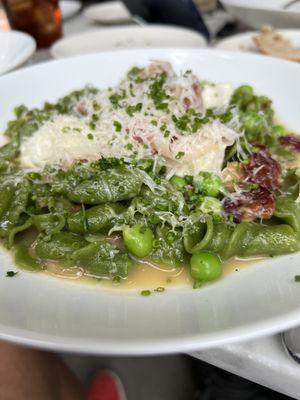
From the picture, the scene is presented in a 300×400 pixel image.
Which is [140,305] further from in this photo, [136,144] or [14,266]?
[136,144]

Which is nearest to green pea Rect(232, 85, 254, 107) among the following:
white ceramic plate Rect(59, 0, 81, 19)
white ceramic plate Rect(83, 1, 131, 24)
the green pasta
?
the green pasta

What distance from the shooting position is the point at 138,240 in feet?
6.14

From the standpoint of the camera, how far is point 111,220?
2.01 m

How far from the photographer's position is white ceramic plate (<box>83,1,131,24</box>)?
5535 millimetres

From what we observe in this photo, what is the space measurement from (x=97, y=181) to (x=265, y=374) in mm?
1101

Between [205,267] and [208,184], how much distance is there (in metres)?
0.49

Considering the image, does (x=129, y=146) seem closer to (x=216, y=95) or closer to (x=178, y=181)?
(x=178, y=181)

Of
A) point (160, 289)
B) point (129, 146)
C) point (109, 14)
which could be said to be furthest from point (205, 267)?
point (109, 14)

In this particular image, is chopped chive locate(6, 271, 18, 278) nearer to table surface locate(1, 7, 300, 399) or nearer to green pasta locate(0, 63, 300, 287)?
green pasta locate(0, 63, 300, 287)

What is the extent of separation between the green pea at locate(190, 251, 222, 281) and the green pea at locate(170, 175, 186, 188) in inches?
17.0

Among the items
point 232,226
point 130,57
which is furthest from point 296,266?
point 130,57

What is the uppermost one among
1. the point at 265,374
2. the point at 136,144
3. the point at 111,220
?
the point at 136,144

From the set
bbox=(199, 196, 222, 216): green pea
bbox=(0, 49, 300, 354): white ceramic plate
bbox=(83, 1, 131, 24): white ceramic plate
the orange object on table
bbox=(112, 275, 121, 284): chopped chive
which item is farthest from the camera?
bbox=(83, 1, 131, 24): white ceramic plate

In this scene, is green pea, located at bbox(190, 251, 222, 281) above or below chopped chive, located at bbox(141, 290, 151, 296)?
above
